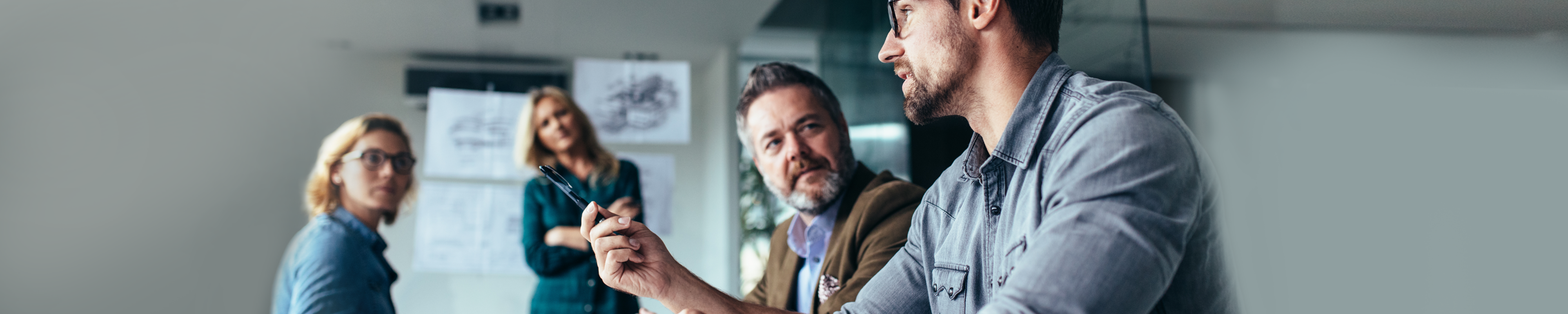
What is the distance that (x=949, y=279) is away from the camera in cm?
112

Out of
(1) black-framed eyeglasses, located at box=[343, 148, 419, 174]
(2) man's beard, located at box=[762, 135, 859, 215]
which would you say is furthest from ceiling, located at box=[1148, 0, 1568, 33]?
(1) black-framed eyeglasses, located at box=[343, 148, 419, 174]

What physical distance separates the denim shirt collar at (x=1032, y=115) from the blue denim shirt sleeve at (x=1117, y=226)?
0.46ft

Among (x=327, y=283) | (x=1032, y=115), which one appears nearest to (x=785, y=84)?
(x=1032, y=115)

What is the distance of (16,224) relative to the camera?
9.10ft

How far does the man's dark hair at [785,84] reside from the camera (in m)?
1.89

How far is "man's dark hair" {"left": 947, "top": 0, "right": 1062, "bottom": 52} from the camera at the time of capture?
1039mm

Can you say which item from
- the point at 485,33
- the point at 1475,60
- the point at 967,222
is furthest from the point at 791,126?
the point at 485,33

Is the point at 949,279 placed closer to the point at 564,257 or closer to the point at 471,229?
the point at 564,257

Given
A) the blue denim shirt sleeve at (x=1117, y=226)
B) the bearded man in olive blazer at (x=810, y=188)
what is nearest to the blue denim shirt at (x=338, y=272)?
the bearded man in olive blazer at (x=810, y=188)

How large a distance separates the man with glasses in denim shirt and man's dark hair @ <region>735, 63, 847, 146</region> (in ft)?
2.02

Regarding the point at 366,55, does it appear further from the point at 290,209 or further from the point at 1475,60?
A: the point at 1475,60

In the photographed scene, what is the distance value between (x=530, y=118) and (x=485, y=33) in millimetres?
393

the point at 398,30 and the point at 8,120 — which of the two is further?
the point at 398,30

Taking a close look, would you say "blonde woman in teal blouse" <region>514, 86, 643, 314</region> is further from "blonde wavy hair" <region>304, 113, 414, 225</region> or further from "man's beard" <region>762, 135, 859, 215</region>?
"man's beard" <region>762, 135, 859, 215</region>
